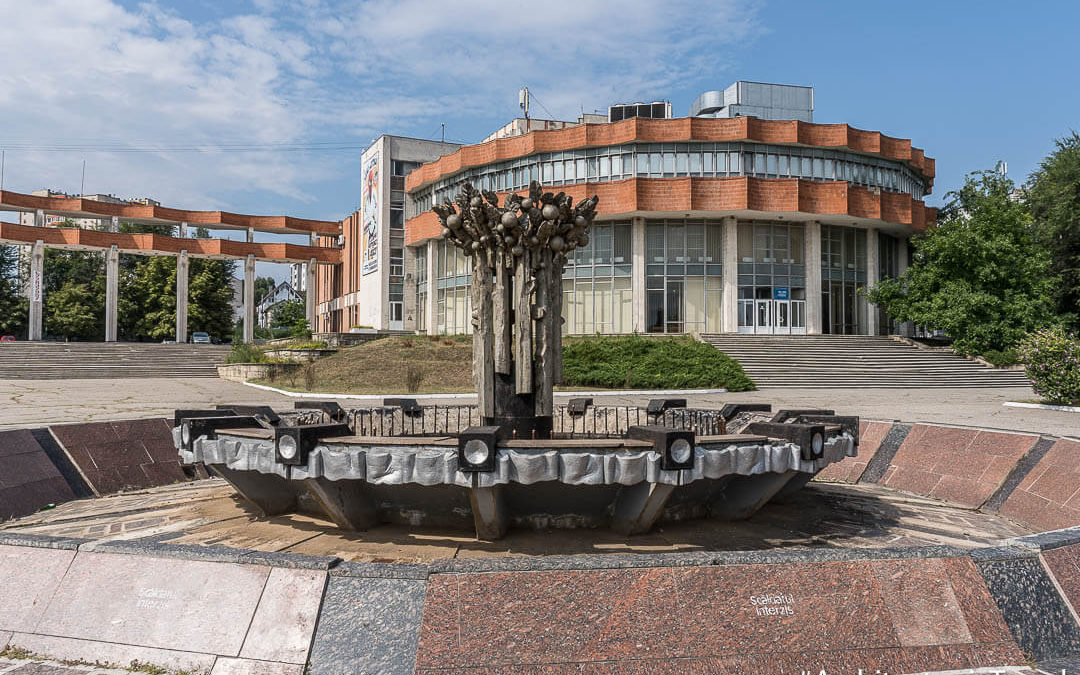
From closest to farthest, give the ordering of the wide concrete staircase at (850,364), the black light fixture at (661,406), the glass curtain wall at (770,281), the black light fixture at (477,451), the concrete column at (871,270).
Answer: the black light fixture at (477,451), the black light fixture at (661,406), the wide concrete staircase at (850,364), the glass curtain wall at (770,281), the concrete column at (871,270)

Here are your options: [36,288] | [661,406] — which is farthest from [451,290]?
[661,406]

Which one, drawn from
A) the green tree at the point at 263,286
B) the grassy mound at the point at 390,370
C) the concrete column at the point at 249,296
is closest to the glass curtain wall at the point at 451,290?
the grassy mound at the point at 390,370

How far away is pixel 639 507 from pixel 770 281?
36.9m

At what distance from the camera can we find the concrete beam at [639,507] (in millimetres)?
5438

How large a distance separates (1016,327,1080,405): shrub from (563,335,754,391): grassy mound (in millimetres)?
10142

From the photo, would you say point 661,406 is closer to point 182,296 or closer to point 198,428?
point 198,428

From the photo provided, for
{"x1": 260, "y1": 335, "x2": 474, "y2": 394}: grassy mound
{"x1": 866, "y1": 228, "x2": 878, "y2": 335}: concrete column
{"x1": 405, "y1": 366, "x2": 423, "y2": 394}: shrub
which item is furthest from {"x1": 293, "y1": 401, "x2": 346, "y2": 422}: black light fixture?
{"x1": 866, "y1": 228, "x2": 878, "y2": 335}: concrete column

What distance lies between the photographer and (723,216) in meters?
39.2

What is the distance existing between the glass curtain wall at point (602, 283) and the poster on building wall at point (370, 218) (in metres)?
21.2

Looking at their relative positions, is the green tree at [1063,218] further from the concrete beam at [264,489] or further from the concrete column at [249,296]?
the concrete column at [249,296]

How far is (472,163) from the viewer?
43.5 metres

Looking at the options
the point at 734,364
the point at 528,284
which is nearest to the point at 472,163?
the point at 734,364

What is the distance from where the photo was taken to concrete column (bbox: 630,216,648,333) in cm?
3950

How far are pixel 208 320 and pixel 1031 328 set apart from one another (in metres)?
60.3
